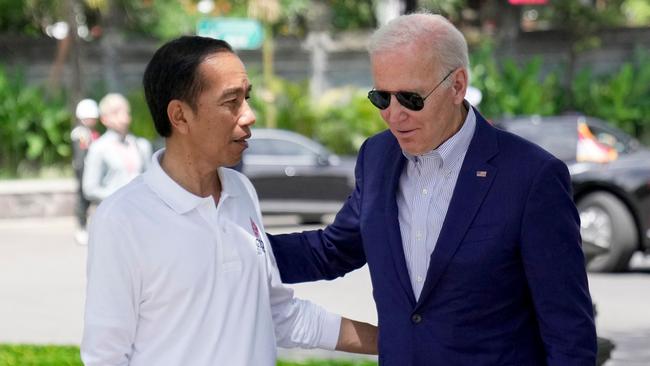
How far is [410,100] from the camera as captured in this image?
133 inches

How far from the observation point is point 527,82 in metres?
29.2

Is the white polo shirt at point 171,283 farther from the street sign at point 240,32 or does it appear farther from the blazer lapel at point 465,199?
the street sign at point 240,32

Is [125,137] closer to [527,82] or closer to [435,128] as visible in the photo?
[435,128]

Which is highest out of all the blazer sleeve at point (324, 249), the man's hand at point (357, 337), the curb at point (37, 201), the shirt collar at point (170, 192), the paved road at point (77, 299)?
the shirt collar at point (170, 192)

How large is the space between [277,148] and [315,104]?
6798 mm

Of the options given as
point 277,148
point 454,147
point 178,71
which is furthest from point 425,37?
point 277,148

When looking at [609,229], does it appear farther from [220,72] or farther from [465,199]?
[220,72]

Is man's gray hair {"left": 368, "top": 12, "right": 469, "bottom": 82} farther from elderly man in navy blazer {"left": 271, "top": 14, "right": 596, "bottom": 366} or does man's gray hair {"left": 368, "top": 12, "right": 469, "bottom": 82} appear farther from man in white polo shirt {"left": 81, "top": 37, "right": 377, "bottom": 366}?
man in white polo shirt {"left": 81, "top": 37, "right": 377, "bottom": 366}

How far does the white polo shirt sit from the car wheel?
34.7 feet

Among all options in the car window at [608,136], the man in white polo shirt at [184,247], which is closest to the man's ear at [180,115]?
the man in white polo shirt at [184,247]

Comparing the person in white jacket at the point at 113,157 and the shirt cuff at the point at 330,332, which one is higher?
the shirt cuff at the point at 330,332

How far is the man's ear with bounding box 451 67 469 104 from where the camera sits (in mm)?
3438

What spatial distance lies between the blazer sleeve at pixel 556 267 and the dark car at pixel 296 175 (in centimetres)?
1687

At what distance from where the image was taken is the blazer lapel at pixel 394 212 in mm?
3477
